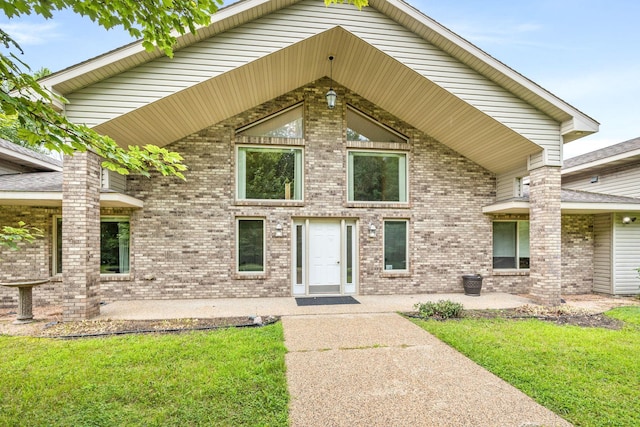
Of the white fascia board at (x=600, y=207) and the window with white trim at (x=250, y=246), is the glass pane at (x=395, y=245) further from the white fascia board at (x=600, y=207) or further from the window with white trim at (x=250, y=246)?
the white fascia board at (x=600, y=207)

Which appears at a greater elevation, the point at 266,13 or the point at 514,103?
the point at 266,13

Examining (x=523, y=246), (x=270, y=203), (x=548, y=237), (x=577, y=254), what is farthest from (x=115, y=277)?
(x=577, y=254)

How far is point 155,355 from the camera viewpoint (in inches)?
162

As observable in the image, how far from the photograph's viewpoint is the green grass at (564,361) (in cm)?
303

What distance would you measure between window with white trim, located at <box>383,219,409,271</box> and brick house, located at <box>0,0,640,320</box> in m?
0.04

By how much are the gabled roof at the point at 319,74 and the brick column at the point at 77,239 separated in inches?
36.6

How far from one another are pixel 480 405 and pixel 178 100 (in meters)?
7.17

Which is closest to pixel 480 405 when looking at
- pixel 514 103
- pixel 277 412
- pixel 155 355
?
pixel 277 412

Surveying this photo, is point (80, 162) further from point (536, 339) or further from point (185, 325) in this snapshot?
point (536, 339)

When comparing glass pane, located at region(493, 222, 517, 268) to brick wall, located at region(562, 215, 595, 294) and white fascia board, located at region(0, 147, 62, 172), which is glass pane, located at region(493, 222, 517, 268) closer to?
brick wall, located at region(562, 215, 595, 294)

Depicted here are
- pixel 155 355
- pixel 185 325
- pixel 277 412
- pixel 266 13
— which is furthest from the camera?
pixel 266 13

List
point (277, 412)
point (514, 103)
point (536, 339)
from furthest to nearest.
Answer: point (514, 103)
point (536, 339)
point (277, 412)

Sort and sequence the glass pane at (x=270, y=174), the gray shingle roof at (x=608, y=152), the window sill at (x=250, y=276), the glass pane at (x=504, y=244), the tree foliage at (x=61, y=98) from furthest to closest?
1. the gray shingle roof at (x=608, y=152)
2. the glass pane at (x=504, y=244)
3. the glass pane at (x=270, y=174)
4. the window sill at (x=250, y=276)
5. the tree foliage at (x=61, y=98)

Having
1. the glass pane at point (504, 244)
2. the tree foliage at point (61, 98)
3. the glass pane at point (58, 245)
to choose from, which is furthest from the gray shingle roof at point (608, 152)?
the glass pane at point (58, 245)
